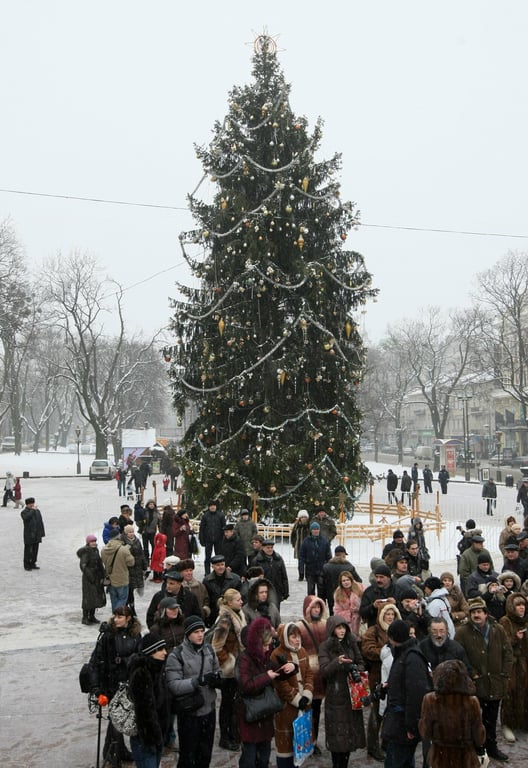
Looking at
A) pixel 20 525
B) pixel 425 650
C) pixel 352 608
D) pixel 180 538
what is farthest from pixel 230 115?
pixel 425 650

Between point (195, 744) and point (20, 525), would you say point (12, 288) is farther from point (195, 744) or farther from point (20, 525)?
point (195, 744)

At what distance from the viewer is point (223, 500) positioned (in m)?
20.1

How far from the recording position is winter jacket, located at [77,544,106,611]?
1155 cm

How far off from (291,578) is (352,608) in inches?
308

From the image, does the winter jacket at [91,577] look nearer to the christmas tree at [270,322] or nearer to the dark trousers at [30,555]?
the dark trousers at [30,555]

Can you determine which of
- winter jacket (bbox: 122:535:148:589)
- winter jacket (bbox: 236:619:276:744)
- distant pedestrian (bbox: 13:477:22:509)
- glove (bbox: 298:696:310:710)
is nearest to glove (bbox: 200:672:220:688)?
winter jacket (bbox: 236:619:276:744)

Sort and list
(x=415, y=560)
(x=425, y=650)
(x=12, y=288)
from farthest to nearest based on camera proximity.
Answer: (x=12, y=288) → (x=415, y=560) → (x=425, y=650)

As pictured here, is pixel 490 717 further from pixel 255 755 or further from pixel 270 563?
pixel 270 563

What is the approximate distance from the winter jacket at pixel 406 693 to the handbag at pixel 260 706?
87 centimetres

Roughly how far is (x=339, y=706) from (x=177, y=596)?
230 centimetres

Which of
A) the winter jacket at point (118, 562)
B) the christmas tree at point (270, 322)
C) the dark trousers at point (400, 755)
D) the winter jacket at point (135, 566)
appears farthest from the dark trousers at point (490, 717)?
the christmas tree at point (270, 322)

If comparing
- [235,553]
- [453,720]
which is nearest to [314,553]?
[235,553]

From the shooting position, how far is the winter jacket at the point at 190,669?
566cm

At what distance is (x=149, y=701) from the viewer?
548 cm
